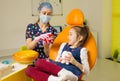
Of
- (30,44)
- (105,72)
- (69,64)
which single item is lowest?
(105,72)

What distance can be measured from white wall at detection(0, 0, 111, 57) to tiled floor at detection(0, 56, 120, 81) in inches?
13.0

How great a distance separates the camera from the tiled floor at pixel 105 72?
282 centimetres

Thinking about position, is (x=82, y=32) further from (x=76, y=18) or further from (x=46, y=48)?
(x=46, y=48)

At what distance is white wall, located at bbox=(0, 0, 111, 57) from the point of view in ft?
10.5

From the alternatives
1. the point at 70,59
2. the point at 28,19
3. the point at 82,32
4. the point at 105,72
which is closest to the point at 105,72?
the point at 105,72

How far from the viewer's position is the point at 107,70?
3164 millimetres

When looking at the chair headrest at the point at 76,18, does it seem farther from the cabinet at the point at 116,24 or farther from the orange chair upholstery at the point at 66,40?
the cabinet at the point at 116,24

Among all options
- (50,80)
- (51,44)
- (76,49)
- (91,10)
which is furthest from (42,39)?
(91,10)

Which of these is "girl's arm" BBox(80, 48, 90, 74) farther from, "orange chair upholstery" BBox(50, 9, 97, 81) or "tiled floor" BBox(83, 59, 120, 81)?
"tiled floor" BBox(83, 59, 120, 81)

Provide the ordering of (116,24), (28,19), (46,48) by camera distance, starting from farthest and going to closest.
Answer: (116,24)
(28,19)
(46,48)

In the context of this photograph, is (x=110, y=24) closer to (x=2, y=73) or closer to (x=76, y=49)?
(x=76, y=49)

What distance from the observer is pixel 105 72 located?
307cm

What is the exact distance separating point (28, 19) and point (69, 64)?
2148 mm

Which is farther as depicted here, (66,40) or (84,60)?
(66,40)
